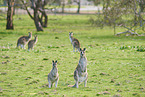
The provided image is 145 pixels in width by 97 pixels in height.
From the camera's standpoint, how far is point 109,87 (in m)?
11.9

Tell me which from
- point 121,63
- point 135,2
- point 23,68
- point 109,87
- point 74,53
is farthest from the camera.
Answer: point 135,2

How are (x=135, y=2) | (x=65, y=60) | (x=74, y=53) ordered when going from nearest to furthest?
(x=65, y=60) → (x=74, y=53) → (x=135, y=2)

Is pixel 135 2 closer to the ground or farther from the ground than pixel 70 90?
farther from the ground

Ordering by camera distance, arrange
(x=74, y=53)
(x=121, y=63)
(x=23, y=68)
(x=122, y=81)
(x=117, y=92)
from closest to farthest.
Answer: (x=117, y=92)
(x=122, y=81)
(x=23, y=68)
(x=121, y=63)
(x=74, y=53)

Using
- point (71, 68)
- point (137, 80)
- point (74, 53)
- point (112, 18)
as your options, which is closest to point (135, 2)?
point (112, 18)

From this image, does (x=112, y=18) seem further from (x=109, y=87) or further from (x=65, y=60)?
(x=109, y=87)

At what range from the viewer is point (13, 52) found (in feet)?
74.9

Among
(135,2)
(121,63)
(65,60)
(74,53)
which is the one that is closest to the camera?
(121,63)

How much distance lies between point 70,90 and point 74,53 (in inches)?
457

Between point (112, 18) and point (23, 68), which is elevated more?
point (112, 18)

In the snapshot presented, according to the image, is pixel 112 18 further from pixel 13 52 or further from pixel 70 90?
pixel 70 90

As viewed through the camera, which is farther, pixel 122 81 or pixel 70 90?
pixel 122 81

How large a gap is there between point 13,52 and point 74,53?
4.57 m

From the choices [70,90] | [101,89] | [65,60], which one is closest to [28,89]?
[70,90]
